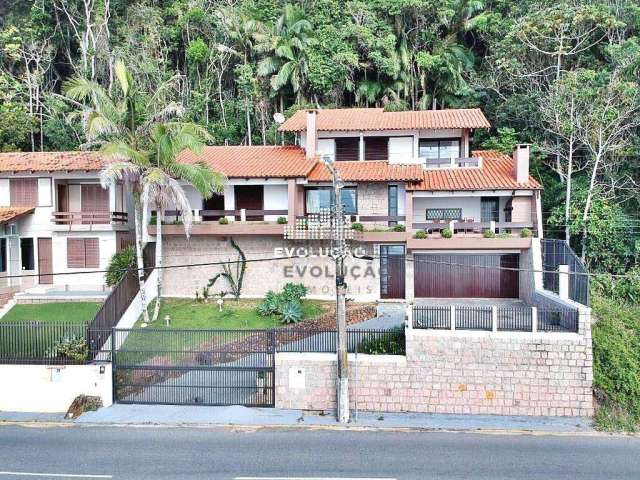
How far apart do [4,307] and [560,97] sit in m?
27.9

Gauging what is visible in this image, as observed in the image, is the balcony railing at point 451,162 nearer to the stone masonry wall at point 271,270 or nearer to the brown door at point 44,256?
the stone masonry wall at point 271,270

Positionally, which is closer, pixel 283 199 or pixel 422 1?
pixel 283 199

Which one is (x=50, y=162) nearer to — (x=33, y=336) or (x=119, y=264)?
(x=119, y=264)

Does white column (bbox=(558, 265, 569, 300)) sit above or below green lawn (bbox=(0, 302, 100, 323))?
above

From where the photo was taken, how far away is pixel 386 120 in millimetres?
24156

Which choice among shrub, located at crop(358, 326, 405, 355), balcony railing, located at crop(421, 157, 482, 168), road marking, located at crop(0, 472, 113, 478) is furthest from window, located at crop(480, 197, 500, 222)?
road marking, located at crop(0, 472, 113, 478)

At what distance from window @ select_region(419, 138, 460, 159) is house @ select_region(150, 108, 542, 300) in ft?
1.64

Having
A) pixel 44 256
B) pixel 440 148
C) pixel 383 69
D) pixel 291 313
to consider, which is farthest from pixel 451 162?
pixel 44 256

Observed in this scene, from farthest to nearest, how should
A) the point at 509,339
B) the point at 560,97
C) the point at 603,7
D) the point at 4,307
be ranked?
the point at 603,7, the point at 560,97, the point at 4,307, the point at 509,339

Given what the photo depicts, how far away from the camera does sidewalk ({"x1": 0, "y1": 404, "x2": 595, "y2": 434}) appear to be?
516 inches

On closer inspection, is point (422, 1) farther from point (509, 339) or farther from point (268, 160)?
point (509, 339)

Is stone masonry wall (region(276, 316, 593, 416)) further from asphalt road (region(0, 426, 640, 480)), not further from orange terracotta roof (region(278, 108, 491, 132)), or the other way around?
orange terracotta roof (region(278, 108, 491, 132))

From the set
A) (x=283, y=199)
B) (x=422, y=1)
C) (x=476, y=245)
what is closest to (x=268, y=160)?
(x=283, y=199)

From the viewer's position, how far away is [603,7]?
2480 cm
